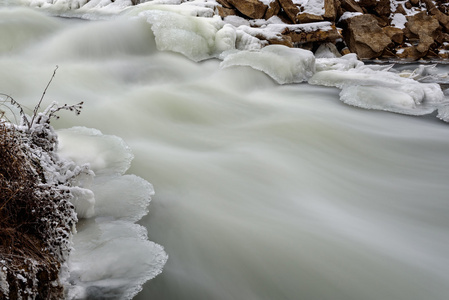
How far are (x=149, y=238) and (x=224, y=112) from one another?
2.64 m

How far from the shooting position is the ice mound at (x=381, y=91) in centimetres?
551

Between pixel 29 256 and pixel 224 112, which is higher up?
pixel 29 256

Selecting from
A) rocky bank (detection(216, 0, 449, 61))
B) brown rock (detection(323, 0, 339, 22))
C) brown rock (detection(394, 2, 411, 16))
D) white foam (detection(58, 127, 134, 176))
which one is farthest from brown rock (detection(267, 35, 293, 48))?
white foam (detection(58, 127, 134, 176))

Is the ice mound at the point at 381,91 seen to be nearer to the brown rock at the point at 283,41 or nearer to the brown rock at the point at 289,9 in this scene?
the brown rock at the point at 283,41

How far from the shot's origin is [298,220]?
295 cm

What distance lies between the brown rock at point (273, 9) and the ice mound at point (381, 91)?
2432 millimetres

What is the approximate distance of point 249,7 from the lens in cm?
852

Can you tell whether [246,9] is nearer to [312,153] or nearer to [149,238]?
[312,153]

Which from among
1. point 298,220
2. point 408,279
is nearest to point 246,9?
point 298,220

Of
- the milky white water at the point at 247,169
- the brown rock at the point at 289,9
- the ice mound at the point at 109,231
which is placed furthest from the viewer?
the brown rock at the point at 289,9

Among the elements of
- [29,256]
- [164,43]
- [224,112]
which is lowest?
[224,112]

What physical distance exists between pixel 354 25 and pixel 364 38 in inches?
14.6

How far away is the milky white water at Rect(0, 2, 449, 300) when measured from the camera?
2.43 m

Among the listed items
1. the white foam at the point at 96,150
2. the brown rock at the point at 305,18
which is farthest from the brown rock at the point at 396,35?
the white foam at the point at 96,150
